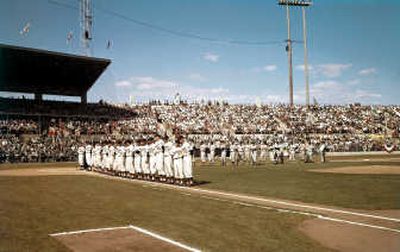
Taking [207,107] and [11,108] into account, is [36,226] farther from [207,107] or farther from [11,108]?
[207,107]

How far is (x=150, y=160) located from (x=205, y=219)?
10.7 metres

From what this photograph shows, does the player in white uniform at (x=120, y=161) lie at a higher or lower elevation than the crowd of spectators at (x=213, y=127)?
lower

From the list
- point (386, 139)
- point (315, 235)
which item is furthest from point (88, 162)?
point (386, 139)

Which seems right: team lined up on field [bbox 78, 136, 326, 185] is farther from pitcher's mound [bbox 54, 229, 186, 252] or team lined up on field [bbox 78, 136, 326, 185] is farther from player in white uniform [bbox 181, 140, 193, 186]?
pitcher's mound [bbox 54, 229, 186, 252]

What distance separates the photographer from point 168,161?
18.0 m

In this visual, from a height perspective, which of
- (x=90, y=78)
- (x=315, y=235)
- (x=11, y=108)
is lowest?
(x=315, y=235)

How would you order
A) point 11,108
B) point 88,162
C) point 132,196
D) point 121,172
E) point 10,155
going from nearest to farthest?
point 132,196
point 121,172
point 88,162
point 10,155
point 11,108

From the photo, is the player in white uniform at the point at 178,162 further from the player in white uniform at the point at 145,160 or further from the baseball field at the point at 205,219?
the player in white uniform at the point at 145,160

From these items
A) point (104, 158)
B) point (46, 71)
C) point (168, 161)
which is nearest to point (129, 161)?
point (104, 158)

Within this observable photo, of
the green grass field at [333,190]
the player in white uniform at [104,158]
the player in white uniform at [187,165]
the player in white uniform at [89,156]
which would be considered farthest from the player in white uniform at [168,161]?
the player in white uniform at [89,156]

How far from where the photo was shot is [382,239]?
23.4ft

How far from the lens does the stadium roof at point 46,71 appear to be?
4216 cm

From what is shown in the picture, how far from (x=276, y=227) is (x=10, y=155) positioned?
3485 centimetres

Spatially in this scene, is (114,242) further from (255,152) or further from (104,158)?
(255,152)
